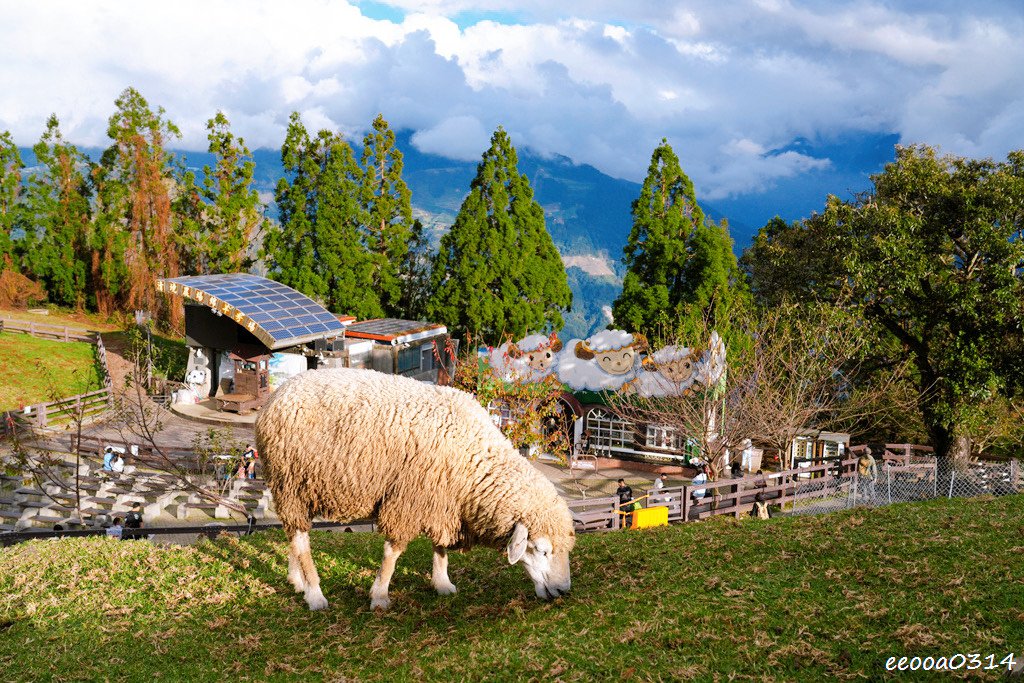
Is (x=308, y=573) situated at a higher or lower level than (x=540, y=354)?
lower

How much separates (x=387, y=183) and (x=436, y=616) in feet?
101

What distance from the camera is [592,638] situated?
293 inches

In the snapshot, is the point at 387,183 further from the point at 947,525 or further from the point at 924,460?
the point at 947,525

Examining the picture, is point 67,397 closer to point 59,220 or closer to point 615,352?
point 59,220

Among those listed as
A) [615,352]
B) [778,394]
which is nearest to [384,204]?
[615,352]

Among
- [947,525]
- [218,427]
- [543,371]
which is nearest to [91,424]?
[218,427]

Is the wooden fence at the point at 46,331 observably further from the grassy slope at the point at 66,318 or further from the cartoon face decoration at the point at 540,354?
the cartoon face decoration at the point at 540,354

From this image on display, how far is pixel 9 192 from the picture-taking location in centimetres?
4144

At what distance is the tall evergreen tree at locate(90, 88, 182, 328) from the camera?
126ft

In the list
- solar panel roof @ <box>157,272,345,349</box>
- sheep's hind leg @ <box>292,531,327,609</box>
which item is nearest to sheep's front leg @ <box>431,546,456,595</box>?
sheep's hind leg @ <box>292,531,327,609</box>

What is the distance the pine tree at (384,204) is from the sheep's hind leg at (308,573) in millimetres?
28247

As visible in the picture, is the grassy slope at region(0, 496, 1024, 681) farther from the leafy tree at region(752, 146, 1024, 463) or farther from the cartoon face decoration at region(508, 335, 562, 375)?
the cartoon face decoration at region(508, 335, 562, 375)

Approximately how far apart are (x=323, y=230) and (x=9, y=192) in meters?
19.6

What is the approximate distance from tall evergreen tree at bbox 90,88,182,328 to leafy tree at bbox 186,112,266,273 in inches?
75.8
